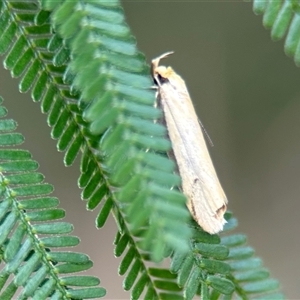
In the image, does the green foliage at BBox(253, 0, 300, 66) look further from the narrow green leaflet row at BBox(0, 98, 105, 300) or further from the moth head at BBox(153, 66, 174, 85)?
the narrow green leaflet row at BBox(0, 98, 105, 300)

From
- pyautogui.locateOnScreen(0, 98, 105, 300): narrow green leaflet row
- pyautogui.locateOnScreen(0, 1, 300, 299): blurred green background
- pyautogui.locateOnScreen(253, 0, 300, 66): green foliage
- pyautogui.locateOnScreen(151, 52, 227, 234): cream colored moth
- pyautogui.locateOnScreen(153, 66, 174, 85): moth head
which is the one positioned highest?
pyautogui.locateOnScreen(0, 1, 300, 299): blurred green background

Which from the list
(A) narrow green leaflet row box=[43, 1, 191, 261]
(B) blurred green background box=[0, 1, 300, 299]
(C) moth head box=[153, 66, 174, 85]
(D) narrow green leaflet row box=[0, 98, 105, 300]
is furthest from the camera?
(B) blurred green background box=[0, 1, 300, 299]

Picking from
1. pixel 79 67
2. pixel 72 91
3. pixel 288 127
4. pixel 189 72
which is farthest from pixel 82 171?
pixel 288 127

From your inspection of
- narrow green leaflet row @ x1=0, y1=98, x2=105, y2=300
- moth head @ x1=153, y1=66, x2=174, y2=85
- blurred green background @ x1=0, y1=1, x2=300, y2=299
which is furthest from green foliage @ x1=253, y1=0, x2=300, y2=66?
blurred green background @ x1=0, y1=1, x2=300, y2=299

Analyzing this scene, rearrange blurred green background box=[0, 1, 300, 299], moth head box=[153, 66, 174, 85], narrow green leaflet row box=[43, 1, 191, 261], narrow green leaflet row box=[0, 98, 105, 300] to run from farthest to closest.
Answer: blurred green background box=[0, 1, 300, 299] → moth head box=[153, 66, 174, 85] → narrow green leaflet row box=[0, 98, 105, 300] → narrow green leaflet row box=[43, 1, 191, 261]

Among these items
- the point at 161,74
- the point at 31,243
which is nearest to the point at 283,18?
the point at 161,74

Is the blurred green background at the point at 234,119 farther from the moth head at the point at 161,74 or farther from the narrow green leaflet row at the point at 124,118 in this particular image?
the narrow green leaflet row at the point at 124,118

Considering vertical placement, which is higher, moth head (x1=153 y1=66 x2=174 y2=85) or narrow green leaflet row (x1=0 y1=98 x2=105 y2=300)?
moth head (x1=153 y1=66 x2=174 y2=85)
